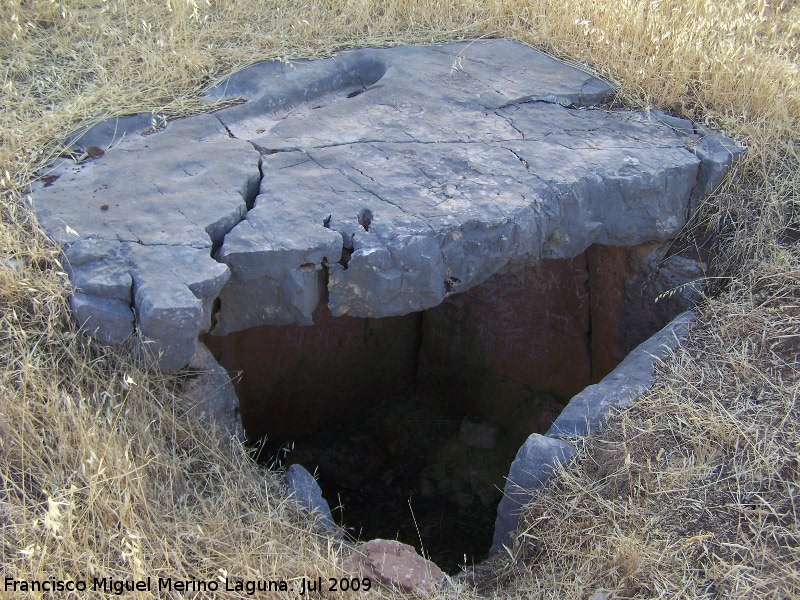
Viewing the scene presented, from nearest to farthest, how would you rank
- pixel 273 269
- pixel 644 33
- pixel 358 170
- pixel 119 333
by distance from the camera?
1. pixel 119 333
2. pixel 273 269
3. pixel 358 170
4. pixel 644 33

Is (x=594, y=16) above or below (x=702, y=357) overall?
above

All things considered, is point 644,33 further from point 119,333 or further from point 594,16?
point 119,333

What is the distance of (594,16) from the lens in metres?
3.65

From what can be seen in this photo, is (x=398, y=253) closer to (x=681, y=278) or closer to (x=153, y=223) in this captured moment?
(x=153, y=223)

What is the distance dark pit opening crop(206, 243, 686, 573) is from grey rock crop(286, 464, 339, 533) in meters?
0.98

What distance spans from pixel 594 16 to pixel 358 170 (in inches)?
64.1

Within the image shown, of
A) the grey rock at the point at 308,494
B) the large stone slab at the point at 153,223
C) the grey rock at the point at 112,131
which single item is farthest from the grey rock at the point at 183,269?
the grey rock at the point at 112,131

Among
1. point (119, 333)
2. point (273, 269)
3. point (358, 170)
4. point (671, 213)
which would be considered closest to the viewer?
point (119, 333)

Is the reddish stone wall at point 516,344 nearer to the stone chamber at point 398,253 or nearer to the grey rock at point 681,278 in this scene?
the stone chamber at point 398,253

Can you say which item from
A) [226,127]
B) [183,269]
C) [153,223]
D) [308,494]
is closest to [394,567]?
[308,494]

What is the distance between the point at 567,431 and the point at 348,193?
108 centimetres

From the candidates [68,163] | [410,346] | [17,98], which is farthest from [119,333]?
[410,346]

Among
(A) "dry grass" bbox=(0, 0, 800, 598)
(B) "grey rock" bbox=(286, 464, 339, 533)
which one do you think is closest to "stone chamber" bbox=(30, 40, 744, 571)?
(A) "dry grass" bbox=(0, 0, 800, 598)

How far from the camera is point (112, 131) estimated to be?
302 cm
